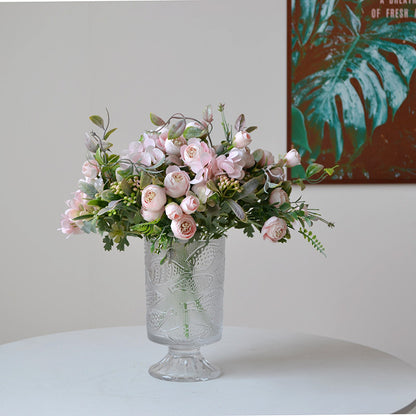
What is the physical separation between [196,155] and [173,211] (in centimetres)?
12

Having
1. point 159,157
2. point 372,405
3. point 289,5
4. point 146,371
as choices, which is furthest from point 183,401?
point 289,5

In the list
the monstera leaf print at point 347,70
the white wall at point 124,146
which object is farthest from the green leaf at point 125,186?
the monstera leaf print at point 347,70

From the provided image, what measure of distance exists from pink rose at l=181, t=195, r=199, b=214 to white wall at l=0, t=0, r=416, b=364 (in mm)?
1783

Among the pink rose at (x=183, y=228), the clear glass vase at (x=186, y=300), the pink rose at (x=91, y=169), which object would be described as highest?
the pink rose at (x=91, y=169)

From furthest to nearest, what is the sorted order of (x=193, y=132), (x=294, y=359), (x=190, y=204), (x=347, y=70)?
(x=347, y=70) → (x=294, y=359) → (x=193, y=132) → (x=190, y=204)

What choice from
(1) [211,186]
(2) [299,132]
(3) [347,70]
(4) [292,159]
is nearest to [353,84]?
(3) [347,70]

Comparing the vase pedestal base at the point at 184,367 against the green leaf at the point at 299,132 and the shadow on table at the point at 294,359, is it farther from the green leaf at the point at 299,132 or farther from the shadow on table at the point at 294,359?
the green leaf at the point at 299,132

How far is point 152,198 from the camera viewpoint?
1.34 metres

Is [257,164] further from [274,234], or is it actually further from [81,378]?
[81,378]

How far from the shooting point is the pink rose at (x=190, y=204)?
1.33 m

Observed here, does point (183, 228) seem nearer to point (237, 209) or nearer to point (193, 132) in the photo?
point (237, 209)

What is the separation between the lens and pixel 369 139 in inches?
122

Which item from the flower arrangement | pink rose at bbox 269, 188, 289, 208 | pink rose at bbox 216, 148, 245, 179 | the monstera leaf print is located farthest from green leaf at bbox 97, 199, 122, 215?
the monstera leaf print

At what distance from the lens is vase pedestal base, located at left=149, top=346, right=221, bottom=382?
1477mm
